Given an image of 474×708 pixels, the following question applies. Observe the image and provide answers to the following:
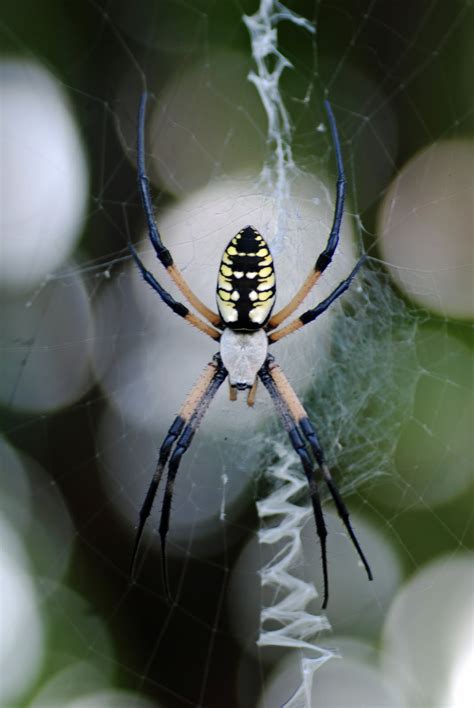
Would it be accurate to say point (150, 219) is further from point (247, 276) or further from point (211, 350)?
point (211, 350)

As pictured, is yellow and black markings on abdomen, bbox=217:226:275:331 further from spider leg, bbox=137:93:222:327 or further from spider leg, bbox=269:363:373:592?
spider leg, bbox=269:363:373:592

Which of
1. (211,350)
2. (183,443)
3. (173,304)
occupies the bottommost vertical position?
(183,443)

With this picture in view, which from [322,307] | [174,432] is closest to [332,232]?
[322,307]

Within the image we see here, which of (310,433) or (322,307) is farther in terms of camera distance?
(310,433)

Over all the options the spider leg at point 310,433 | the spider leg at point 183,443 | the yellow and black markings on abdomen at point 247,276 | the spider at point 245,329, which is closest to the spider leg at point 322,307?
the spider at point 245,329

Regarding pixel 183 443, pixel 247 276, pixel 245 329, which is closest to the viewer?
pixel 247 276

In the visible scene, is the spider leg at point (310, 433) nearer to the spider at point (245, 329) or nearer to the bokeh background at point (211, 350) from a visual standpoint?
the spider at point (245, 329)

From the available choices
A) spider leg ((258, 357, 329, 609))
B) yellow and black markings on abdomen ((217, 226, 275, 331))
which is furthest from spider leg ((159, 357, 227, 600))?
yellow and black markings on abdomen ((217, 226, 275, 331))
